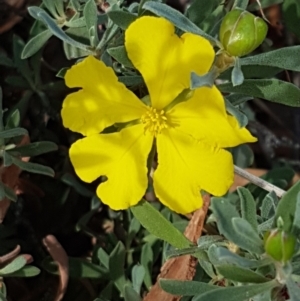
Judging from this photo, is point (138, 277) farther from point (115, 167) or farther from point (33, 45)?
point (33, 45)

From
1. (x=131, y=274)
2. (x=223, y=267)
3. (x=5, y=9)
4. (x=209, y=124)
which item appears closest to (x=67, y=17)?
(x=5, y=9)

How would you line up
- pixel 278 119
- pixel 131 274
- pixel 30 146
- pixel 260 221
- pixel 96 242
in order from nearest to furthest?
pixel 260 221, pixel 30 146, pixel 131 274, pixel 96 242, pixel 278 119

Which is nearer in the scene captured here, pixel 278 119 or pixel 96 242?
pixel 96 242

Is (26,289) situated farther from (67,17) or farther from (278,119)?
(278,119)

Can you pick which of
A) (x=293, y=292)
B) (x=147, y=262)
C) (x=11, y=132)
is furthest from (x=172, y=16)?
(x=147, y=262)

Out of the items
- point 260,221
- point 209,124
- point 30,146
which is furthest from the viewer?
point 30,146

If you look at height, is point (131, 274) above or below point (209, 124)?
below

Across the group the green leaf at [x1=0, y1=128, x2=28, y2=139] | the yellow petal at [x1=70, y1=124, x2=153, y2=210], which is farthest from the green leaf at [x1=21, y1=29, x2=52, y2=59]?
the yellow petal at [x1=70, y1=124, x2=153, y2=210]
